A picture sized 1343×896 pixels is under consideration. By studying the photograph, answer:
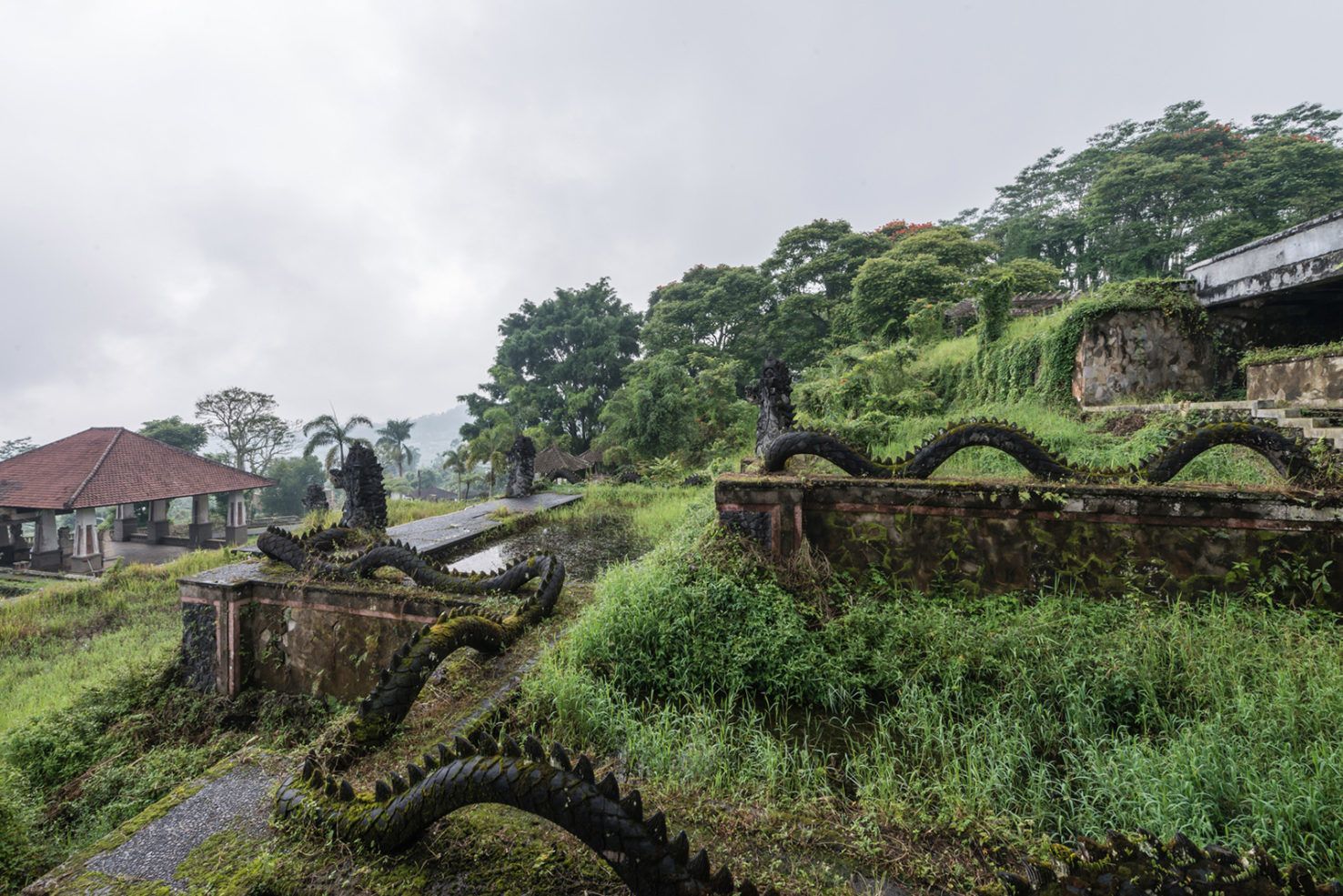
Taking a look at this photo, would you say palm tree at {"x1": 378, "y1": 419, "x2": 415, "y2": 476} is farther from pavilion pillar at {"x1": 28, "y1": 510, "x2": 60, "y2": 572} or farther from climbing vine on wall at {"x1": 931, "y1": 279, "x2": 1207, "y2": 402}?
climbing vine on wall at {"x1": 931, "y1": 279, "x2": 1207, "y2": 402}

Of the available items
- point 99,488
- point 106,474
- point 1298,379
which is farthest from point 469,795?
point 106,474

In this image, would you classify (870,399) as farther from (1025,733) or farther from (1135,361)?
(1025,733)

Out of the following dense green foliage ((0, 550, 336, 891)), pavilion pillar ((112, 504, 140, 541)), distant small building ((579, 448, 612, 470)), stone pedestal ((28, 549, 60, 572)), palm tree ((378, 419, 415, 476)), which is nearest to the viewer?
dense green foliage ((0, 550, 336, 891))

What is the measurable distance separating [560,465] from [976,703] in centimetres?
2029

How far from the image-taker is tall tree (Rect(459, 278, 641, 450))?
2955cm

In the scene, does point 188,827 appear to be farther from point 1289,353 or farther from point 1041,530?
point 1289,353

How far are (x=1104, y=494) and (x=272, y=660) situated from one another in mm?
6453

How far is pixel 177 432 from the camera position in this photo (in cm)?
3325

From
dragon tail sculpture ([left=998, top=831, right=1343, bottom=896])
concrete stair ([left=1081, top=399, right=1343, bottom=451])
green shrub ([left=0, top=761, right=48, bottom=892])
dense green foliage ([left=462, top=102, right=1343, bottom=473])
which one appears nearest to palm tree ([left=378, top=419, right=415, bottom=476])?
dense green foliage ([left=462, top=102, right=1343, bottom=473])

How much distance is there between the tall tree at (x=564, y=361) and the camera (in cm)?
2955

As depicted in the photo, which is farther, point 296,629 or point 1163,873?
point 296,629

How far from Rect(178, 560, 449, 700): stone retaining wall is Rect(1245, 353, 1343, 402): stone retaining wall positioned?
10846 mm

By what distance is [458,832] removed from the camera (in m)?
1.89

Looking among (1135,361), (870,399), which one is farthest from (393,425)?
(1135,361)
